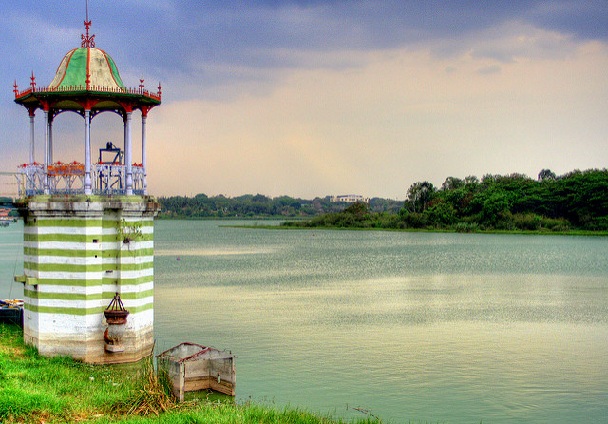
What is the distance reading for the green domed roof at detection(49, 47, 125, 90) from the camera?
1734 cm

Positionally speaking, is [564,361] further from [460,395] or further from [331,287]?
[331,287]

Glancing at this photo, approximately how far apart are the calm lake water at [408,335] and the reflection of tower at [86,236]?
366 cm

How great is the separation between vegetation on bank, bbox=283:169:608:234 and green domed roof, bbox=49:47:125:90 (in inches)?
3703

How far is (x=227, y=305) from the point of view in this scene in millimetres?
31844

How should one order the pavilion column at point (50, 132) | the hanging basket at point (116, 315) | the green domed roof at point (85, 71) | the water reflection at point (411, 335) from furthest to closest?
the pavilion column at point (50, 132) < the green domed roof at point (85, 71) < the water reflection at point (411, 335) < the hanging basket at point (116, 315)

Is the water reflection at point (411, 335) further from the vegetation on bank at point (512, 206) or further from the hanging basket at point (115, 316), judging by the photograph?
the vegetation on bank at point (512, 206)

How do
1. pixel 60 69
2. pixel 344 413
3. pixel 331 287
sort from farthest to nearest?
pixel 331 287, pixel 60 69, pixel 344 413

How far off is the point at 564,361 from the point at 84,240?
1429 cm

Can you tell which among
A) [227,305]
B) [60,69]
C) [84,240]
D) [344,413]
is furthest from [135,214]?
[227,305]

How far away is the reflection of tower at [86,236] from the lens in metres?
16.3

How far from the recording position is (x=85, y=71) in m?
17.4

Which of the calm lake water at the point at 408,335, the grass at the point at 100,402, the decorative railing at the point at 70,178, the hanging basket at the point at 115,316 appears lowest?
the calm lake water at the point at 408,335

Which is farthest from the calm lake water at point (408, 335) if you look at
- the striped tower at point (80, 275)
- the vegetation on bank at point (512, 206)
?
the vegetation on bank at point (512, 206)

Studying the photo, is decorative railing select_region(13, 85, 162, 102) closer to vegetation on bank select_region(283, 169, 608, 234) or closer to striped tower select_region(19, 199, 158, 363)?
striped tower select_region(19, 199, 158, 363)
